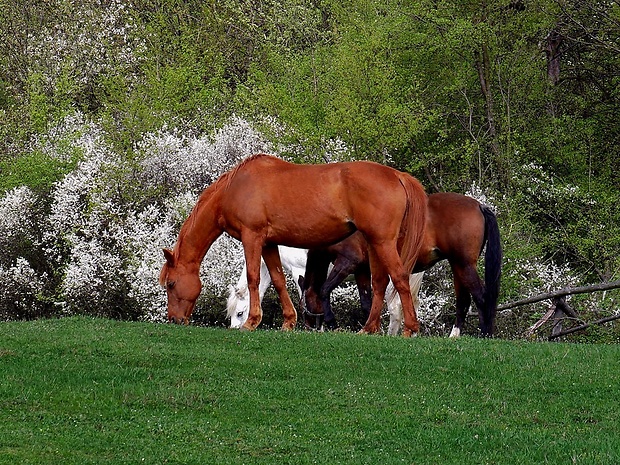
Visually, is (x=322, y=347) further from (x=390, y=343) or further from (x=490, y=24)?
(x=490, y=24)

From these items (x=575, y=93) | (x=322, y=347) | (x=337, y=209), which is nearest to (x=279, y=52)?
(x=575, y=93)

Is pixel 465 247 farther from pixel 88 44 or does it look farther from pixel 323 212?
pixel 88 44

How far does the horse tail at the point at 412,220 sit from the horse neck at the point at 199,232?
258 centimetres

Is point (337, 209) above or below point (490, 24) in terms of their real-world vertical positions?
below

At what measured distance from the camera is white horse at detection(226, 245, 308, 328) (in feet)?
59.4

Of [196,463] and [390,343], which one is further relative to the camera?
[390,343]

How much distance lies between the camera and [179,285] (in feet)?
49.4

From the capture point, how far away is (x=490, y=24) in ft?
100

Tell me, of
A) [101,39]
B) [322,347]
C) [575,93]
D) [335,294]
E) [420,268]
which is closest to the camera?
[322,347]

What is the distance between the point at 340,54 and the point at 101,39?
477 inches

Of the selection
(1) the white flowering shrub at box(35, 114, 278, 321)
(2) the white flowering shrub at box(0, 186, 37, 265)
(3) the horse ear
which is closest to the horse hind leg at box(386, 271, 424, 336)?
(3) the horse ear

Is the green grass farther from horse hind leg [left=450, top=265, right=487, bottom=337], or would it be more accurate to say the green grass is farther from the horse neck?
horse hind leg [left=450, top=265, right=487, bottom=337]

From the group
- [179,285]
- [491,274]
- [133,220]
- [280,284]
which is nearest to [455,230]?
[491,274]

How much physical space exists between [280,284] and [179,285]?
1.50 m
